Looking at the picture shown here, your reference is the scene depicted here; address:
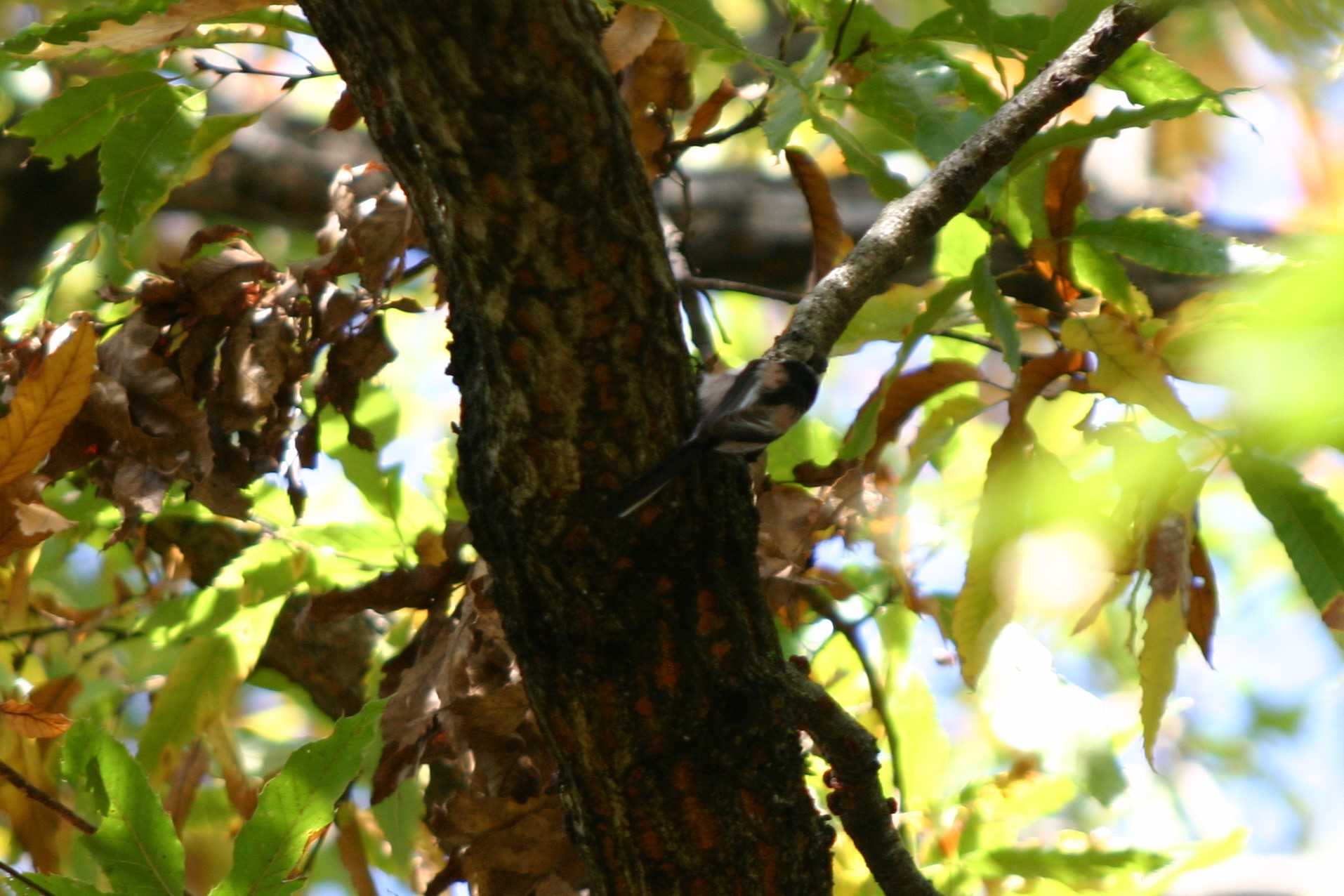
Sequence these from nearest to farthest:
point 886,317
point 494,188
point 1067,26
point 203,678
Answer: point 494,188, point 1067,26, point 886,317, point 203,678

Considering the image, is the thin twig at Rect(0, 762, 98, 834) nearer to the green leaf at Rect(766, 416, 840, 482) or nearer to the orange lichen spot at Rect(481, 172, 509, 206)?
the orange lichen spot at Rect(481, 172, 509, 206)

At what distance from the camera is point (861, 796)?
92cm

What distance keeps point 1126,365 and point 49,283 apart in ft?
3.17

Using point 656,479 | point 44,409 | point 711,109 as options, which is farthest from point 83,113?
point 656,479

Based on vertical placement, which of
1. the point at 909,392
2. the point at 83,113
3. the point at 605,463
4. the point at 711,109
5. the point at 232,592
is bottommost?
the point at 605,463

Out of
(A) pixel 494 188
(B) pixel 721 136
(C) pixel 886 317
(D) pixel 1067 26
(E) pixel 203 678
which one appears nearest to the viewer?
(A) pixel 494 188

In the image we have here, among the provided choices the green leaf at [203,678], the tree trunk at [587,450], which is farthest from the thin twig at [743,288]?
the green leaf at [203,678]

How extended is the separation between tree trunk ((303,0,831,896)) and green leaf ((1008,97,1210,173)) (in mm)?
342

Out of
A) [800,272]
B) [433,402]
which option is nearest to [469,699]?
[800,272]

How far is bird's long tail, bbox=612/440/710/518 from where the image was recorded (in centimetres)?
71

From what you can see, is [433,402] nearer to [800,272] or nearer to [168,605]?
[800,272]

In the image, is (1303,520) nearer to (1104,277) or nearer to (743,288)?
(1104,277)

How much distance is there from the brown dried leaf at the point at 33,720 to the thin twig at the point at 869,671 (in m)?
0.70

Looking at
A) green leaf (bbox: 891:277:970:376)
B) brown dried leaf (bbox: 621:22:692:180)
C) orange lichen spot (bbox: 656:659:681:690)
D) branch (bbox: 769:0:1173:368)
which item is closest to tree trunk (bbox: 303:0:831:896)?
orange lichen spot (bbox: 656:659:681:690)
